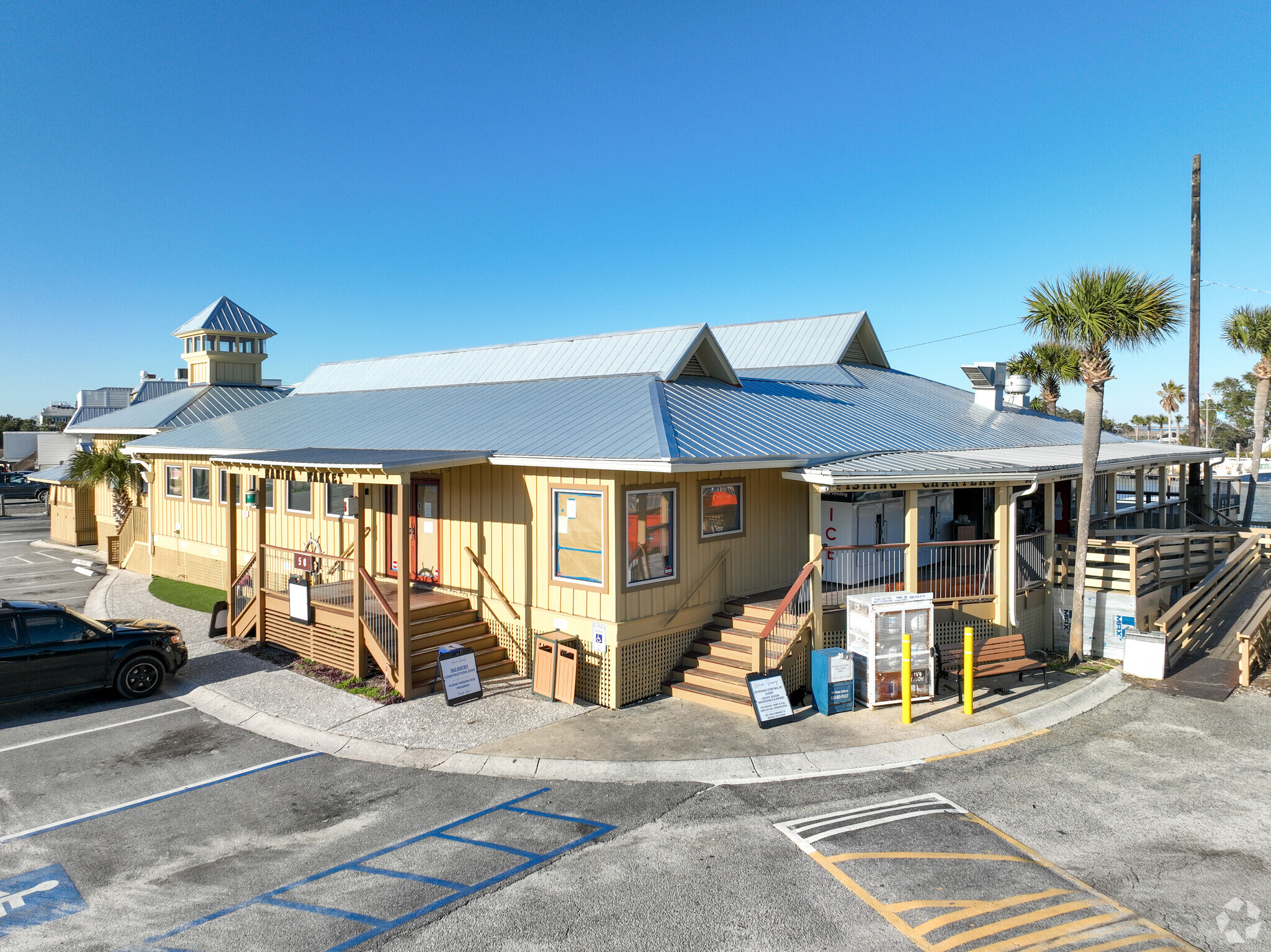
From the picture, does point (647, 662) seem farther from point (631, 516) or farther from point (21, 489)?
point (21, 489)

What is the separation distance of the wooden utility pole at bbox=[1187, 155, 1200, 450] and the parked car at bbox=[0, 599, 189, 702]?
1165 inches

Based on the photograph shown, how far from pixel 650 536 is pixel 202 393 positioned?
2234cm

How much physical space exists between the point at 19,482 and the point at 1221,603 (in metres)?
69.8

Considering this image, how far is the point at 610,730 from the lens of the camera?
11.2 meters

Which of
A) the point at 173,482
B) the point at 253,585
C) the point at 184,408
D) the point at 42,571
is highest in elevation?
the point at 184,408

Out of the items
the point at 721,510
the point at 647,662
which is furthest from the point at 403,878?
the point at 721,510

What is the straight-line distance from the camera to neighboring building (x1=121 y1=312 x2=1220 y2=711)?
40.7ft

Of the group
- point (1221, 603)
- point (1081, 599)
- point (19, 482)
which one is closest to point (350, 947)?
point (1081, 599)

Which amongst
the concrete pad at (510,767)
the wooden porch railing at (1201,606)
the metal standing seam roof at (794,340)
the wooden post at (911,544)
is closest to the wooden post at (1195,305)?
the wooden porch railing at (1201,606)

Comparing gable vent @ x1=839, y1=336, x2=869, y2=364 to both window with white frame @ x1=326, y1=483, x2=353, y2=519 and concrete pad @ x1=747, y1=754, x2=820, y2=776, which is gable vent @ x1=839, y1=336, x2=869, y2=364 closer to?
window with white frame @ x1=326, y1=483, x2=353, y2=519

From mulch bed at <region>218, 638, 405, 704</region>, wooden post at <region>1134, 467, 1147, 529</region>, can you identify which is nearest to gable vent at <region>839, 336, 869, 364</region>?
wooden post at <region>1134, 467, 1147, 529</region>

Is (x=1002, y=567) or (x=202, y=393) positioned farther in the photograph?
(x=202, y=393)

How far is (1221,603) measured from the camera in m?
17.6

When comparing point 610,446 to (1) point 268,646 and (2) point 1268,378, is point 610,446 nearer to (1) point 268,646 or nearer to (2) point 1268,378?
(1) point 268,646
